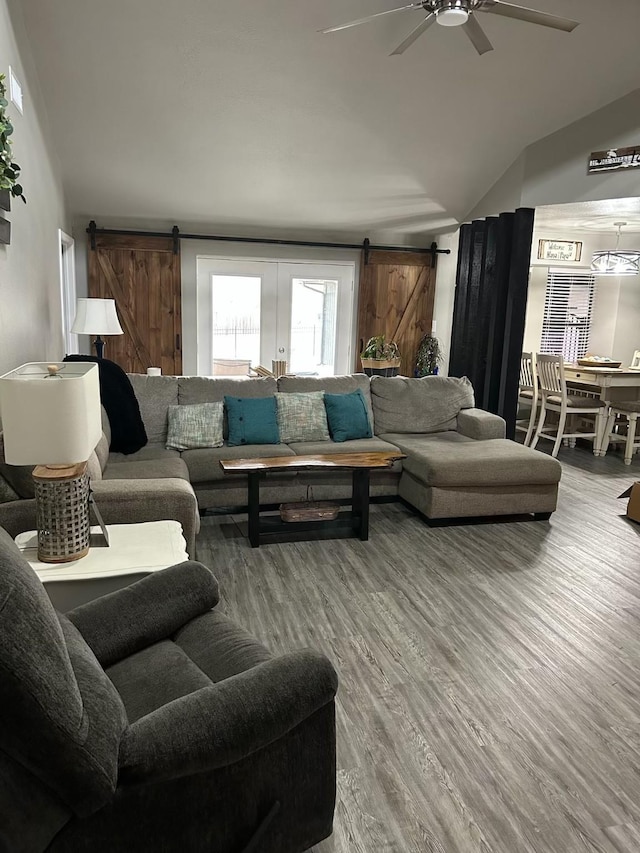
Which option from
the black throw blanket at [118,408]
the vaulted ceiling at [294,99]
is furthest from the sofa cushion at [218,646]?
the vaulted ceiling at [294,99]

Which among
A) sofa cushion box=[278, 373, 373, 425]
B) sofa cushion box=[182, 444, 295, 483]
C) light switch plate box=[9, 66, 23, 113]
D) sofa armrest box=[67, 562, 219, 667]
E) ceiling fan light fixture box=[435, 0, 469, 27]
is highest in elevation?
ceiling fan light fixture box=[435, 0, 469, 27]

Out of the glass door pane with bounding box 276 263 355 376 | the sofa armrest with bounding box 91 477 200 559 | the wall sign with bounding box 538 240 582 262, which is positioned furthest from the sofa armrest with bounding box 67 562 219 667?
the wall sign with bounding box 538 240 582 262

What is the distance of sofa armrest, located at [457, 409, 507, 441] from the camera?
4.90m

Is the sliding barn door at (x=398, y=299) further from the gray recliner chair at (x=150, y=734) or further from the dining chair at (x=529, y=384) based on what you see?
the gray recliner chair at (x=150, y=734)

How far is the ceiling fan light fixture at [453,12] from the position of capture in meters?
3.17

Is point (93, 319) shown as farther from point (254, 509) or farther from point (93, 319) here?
point (254, 509)

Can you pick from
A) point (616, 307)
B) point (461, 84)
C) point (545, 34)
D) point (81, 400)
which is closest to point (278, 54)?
point (461, 84)

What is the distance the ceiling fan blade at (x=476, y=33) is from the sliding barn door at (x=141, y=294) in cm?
415

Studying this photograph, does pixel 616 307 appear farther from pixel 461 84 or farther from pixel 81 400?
pixel 81 400

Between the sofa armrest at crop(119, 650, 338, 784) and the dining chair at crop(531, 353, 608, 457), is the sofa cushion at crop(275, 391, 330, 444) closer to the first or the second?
the dining chair at crop(531, 353, 608, 457)

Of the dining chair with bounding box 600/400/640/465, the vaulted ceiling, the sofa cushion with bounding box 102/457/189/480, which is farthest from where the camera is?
the dining chair with bounding box 600/400/640/465

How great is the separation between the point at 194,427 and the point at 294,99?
268cm

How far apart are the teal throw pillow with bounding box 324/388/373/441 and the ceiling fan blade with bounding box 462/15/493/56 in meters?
2.42

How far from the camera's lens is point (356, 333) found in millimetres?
7547
